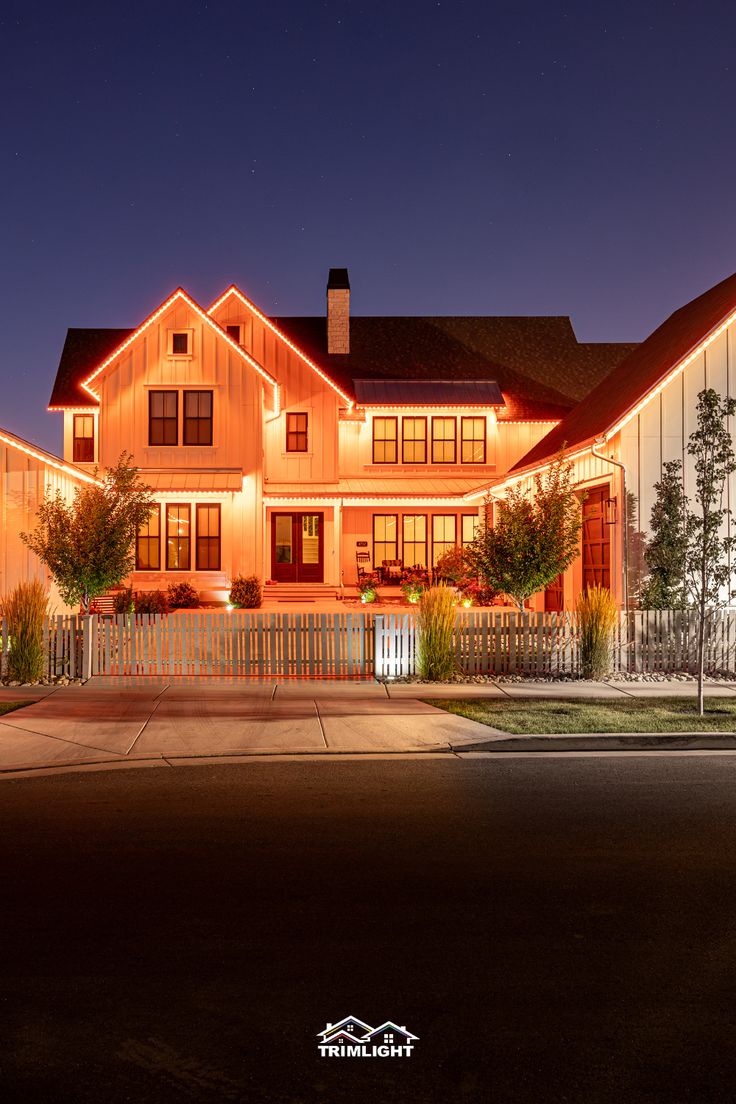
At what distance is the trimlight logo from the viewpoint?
3633 millimetres

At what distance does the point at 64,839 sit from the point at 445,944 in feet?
10.7

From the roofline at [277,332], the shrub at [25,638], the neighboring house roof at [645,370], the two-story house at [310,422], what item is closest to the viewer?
the shrub at [25,638]

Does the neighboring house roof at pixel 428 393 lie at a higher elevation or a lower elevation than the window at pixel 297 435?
higher

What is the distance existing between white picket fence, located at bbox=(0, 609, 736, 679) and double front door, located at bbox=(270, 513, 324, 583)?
14370 mm

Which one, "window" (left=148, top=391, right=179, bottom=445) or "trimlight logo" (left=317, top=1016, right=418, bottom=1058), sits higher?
"window" (left=148, top=391, right=179, bottom=445)

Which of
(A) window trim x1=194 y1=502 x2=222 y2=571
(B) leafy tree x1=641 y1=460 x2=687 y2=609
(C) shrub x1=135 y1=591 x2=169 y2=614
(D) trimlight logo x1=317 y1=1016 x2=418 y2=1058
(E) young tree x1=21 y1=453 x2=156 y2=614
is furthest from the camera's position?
(A) window trim x1=194 y1=502 x2=222 y2=571

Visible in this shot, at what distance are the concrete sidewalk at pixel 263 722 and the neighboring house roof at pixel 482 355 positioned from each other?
18672 millimetres

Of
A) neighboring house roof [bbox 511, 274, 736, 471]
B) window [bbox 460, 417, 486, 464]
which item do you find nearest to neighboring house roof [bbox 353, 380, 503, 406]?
window [bbox 460, 417, 486, 464]

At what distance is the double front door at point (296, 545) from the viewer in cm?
2995

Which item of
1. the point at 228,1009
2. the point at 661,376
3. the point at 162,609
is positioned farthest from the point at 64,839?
the point at 162,609

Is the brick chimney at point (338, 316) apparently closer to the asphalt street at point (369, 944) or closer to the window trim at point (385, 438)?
the window trim at point (385, 438)

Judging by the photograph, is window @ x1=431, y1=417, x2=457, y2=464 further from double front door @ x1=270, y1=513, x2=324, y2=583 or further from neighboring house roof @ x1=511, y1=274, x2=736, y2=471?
neighboring house roof @ x1=511, y1=274, x2=736, y2=471

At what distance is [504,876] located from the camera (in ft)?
18.8

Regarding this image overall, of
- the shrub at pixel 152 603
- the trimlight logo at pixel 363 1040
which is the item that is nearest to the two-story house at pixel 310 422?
the shrub at pixel 152 603
